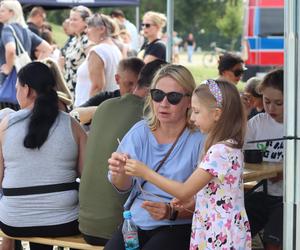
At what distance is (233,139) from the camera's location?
131 inches

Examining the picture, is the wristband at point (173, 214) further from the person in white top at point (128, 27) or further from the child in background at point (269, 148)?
the person in white top at point (128, 27)

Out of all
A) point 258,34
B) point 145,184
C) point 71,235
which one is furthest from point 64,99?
point 258,34

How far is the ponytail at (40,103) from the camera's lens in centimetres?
398

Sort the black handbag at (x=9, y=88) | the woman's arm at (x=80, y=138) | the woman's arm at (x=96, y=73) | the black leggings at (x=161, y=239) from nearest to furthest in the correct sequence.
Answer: the black leggings at (x=161, y=239) < the woman's arm at (x=80, y=138) < the woman's arm at (x=96, y=73) < the black handbag at (x=9, y=88)

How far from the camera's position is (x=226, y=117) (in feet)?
10.9

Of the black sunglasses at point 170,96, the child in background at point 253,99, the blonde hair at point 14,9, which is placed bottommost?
the child in background at point 253,99

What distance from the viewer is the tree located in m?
43.7

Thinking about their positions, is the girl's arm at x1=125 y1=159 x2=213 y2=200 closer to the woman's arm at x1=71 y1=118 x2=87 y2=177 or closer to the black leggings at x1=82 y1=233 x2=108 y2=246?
the black leggings at x1=82 y1=233 x2=108 y2=246

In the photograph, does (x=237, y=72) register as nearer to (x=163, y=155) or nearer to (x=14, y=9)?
(x=163, y=155)

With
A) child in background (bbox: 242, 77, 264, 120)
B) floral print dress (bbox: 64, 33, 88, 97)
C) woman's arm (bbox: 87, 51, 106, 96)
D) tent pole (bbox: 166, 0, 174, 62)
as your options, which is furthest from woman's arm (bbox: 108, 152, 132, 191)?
floral print dress (bbox: 64, 33, 88, 97)

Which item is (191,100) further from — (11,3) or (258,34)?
(258,34)

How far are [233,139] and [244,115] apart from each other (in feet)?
0.42

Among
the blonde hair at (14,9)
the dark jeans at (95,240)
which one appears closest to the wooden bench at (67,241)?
the dark jeans at (95,240)

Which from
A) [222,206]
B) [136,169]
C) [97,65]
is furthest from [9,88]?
[222,206]
